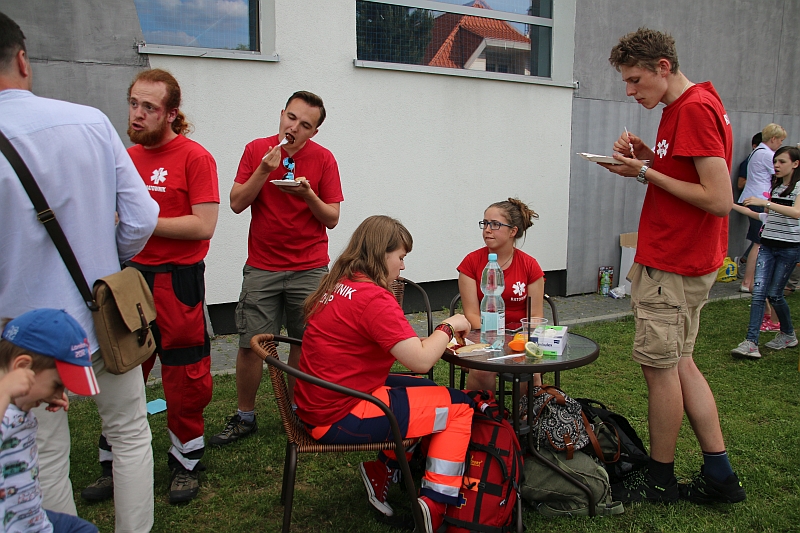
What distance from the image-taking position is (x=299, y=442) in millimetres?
2621

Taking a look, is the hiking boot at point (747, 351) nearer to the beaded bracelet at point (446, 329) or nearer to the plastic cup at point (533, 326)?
the plastic cup at point (533, 326)

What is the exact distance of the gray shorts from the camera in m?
3.74

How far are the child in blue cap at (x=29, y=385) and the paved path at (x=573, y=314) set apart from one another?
311 centimetres

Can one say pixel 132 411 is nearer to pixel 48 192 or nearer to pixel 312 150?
pixel 48 192

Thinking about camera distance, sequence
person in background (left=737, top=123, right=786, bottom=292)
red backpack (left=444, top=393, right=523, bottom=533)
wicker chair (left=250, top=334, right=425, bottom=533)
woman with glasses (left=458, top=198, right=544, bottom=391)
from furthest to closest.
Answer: person in background (left=737, top=123, right=786, bottom=292), woman with glasses (left=458, top=198, right=544, bottom=391), red backpack (left=444, top=393, right=523, bottom=533), wicker chair (left=250, top=334, right=425, bottom=533)

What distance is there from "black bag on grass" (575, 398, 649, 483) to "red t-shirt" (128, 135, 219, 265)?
2.25 m

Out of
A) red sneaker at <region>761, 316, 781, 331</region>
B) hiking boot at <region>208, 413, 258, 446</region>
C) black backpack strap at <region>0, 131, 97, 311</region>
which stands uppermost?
black backpack strap at <region>0, 131, 97, 311</region>

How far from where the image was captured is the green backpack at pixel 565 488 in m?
2.95

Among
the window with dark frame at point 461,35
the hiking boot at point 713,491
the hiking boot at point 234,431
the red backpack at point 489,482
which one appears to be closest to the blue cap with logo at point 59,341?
the red backpack at point 489,482

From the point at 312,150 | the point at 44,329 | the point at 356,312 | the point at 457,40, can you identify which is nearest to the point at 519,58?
the point at 457,40

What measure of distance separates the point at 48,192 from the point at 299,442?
1.35 metres

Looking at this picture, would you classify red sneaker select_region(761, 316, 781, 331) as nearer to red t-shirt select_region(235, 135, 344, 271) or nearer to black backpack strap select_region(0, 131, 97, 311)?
red t-shirt select_region(235, 135, 344, 271)

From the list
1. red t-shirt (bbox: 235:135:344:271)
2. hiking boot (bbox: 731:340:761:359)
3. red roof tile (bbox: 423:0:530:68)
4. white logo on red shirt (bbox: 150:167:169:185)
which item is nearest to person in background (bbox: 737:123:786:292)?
hiking boot (bbox: 731:340:761:359)

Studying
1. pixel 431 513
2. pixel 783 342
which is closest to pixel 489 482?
pixel 431 513
